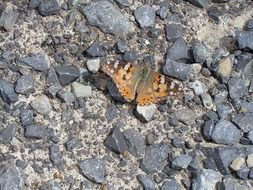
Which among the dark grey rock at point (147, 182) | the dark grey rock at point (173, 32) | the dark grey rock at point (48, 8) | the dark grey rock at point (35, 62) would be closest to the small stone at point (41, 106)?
the dark grey rock at point (35, 62)

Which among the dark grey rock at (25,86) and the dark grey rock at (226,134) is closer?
the dark grey rock at (226,134)

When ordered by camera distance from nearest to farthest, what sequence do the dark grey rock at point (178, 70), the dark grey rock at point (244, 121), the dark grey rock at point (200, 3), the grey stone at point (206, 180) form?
the grey stone at point (206, 180), the dark grey rock at point (244, 121), the dark grey rock at point (178, 70), the dark grey rock at point (200, 3)

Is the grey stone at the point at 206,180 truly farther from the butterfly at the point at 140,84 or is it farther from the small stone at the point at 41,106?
the small stone at the point at 41,106

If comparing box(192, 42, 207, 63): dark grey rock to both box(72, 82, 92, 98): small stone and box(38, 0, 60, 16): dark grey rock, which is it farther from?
box(38, 0, 60, 16): dark grey rock

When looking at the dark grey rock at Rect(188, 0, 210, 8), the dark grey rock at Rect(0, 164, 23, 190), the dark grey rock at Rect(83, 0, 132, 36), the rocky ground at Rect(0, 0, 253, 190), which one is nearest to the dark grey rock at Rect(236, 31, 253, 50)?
the rocky ground at Rect(0, 0, 253, 190)

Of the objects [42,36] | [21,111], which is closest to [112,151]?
[21,111]

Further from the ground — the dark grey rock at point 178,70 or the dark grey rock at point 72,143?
the dark grey rock at point 178,70

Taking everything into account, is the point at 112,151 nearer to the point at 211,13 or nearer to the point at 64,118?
the point at 64,118
